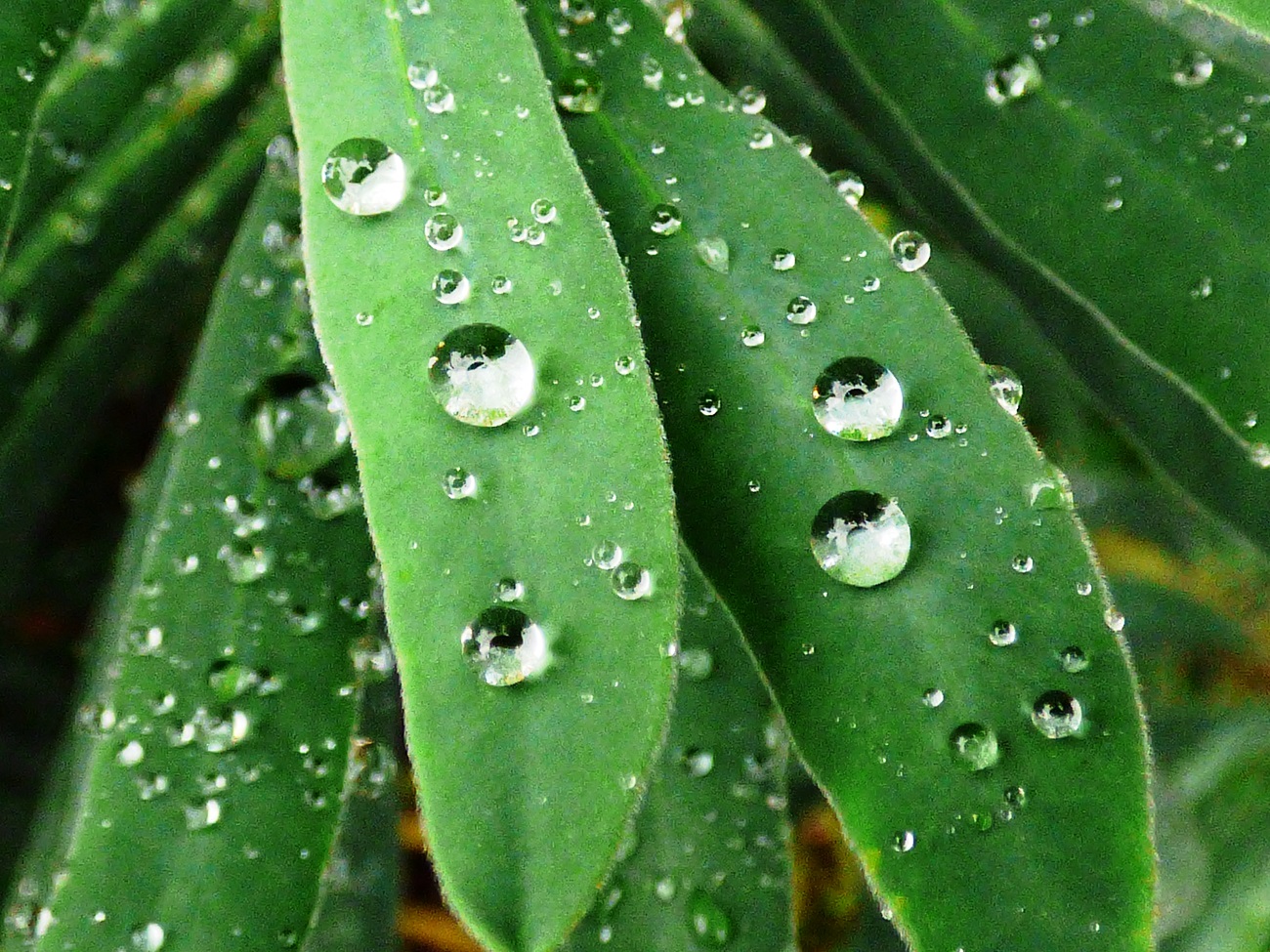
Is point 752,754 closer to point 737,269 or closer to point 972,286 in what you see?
point 737,269

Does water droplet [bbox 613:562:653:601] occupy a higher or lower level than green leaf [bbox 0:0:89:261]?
lower

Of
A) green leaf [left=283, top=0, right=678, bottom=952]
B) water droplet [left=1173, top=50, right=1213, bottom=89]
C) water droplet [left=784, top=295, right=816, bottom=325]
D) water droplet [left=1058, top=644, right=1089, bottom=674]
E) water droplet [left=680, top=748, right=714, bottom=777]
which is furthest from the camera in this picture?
water droplet [left=680, top=748, right=714, bottom=777]

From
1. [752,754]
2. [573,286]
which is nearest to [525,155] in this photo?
[573,286]

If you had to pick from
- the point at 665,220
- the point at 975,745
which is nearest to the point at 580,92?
the point at 665,220

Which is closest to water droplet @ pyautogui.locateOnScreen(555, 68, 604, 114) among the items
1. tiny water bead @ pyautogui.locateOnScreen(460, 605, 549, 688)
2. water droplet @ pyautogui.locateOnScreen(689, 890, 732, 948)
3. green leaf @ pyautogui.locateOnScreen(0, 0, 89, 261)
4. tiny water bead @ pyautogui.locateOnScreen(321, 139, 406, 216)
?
tiny water bead @ pyautogui.locateOnScreen(321, 139, 406, 216)

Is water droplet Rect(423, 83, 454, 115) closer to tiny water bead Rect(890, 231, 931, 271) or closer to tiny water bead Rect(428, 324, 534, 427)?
tiny water bead Rect(428, 324, 534, 427)

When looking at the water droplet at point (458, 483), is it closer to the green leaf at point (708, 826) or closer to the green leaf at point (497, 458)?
the green leaf at point (497, 458)

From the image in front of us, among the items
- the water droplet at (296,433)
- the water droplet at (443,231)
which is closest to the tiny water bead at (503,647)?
the water droplet at (443,231)
